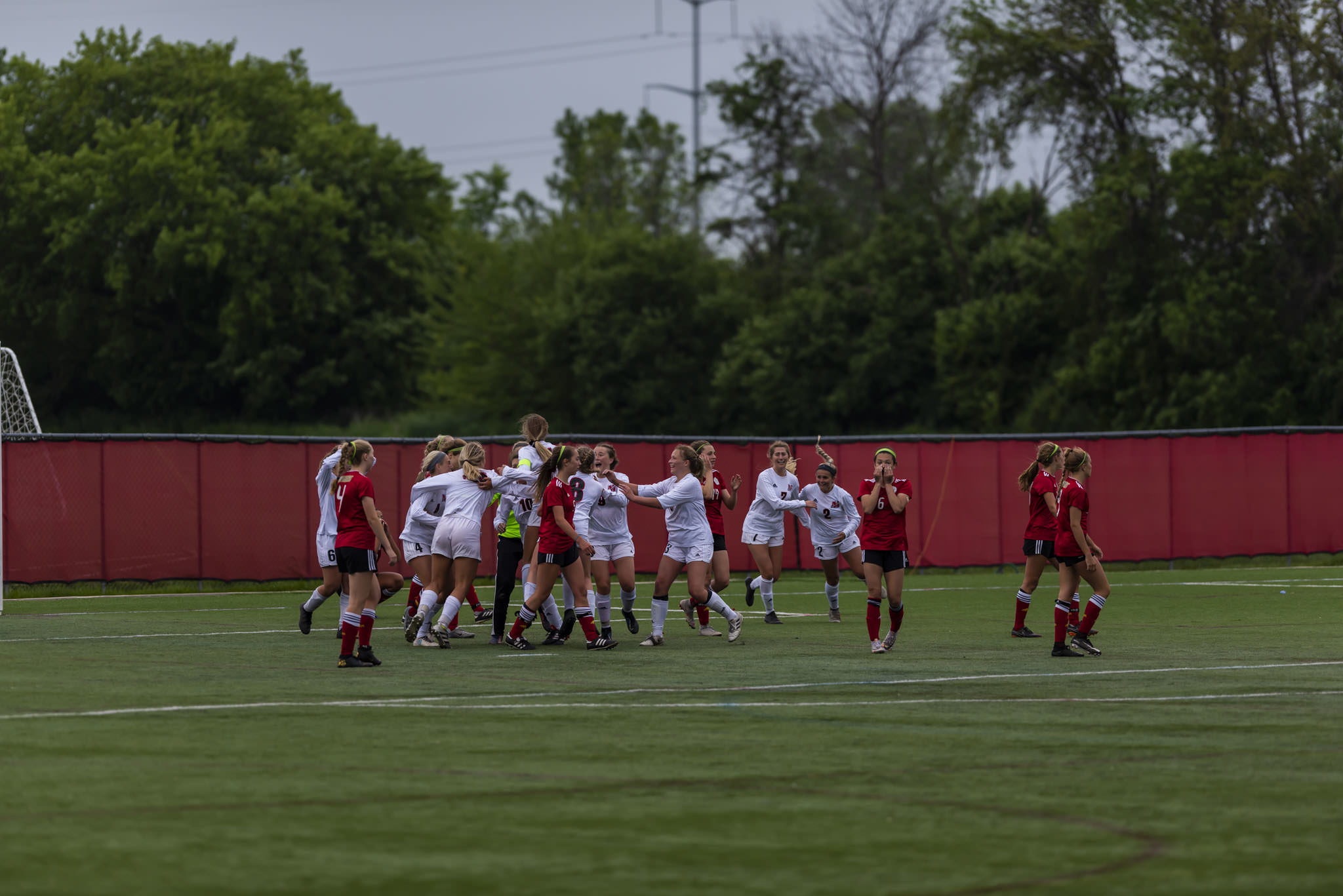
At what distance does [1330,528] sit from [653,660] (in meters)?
20.5

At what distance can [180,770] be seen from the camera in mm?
8242

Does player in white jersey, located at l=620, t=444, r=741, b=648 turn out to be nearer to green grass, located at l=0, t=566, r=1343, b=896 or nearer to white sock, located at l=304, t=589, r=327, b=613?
green grass, located at l=0, t=566, r=1343, b=896

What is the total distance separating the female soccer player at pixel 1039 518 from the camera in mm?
15922

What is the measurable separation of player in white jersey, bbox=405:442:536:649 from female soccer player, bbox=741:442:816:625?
13.8ft

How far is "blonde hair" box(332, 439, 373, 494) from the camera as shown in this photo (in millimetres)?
13461

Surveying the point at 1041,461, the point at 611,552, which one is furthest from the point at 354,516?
the point at 1041,461

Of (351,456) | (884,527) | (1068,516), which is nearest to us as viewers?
(351,456)

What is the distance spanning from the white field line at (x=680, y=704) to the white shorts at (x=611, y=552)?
15.9 ft

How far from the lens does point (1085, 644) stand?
1479cm

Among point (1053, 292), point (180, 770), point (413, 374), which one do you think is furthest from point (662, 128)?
point (180, 770)

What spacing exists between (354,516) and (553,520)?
2256mm

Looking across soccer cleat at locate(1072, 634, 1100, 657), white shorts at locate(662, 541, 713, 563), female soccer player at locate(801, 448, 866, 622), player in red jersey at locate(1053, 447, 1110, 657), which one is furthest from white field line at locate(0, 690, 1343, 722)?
female soccer player at locate(801, 448, 866, 622)

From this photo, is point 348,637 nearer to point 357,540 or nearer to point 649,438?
point 357,540

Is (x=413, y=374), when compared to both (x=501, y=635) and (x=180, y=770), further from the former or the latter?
(x=180, y=770)
